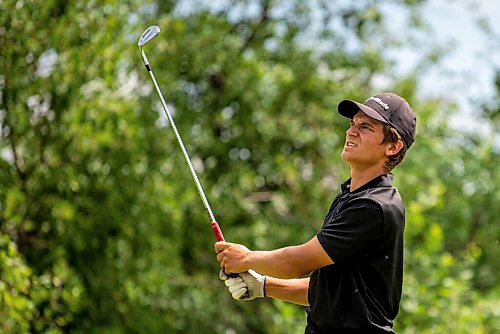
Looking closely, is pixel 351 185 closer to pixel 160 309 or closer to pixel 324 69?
pixel 160 309

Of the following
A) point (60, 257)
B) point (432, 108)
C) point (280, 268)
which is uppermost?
point (280, 268)

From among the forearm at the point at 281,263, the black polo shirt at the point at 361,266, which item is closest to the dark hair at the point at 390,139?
the black polo shirt at the point at 361,266

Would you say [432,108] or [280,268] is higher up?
[280,268]

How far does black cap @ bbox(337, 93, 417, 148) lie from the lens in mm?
3389

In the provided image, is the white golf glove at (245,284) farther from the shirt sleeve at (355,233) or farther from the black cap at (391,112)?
the black cap at (391,112)

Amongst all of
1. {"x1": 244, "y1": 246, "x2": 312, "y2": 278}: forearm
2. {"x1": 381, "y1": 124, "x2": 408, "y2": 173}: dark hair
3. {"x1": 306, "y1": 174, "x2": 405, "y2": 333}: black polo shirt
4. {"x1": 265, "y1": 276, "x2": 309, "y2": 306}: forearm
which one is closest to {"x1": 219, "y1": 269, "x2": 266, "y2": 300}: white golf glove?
{"x1": 265, "y1": 276, "x2": 309, "y2": 306}: forearm

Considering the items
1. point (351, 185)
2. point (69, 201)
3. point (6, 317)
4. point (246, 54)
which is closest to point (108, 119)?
point (69, 201)

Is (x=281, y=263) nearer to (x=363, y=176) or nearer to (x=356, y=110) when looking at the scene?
(x=363, y=176)

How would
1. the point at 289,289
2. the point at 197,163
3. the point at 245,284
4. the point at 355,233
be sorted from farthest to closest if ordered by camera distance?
the point at 197,163 < the point at 289,289 < the point at 245,284 < the point at 355,233

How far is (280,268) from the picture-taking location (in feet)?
10.9

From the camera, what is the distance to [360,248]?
321cm

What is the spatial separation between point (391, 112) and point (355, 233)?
47 cm

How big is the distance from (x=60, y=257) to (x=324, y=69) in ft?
15.4

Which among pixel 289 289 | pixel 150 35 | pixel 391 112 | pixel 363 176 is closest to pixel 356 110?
pixel 391 112
